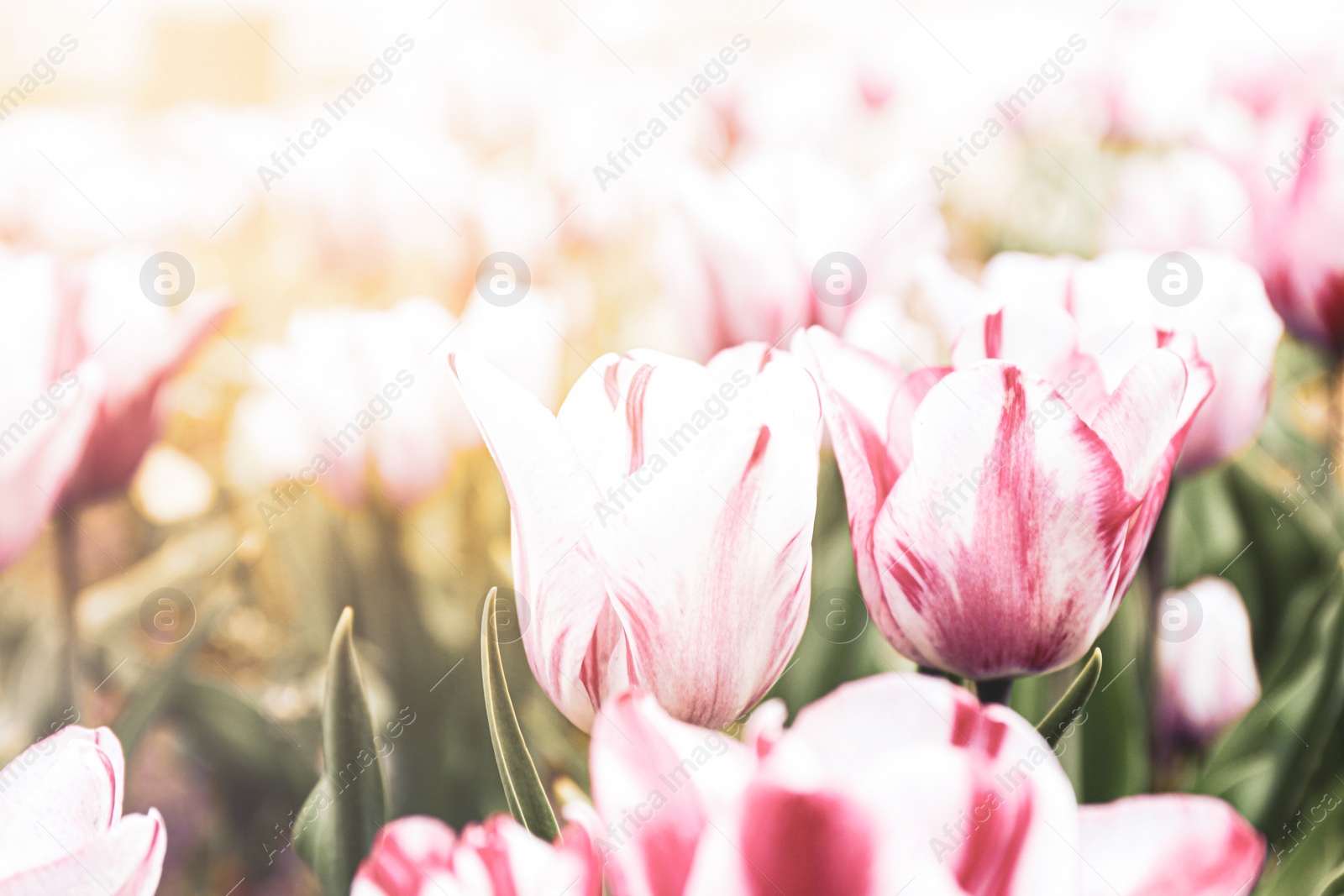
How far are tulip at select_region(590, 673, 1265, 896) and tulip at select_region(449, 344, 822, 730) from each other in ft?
0.17

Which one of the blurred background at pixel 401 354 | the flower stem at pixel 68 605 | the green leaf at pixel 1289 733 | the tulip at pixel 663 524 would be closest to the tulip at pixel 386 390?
the blurred background at pixel 401 354

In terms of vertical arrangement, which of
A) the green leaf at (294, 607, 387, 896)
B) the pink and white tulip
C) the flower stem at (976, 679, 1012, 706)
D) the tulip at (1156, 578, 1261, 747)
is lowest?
the tulip at (1156, 578, 1261, 747)

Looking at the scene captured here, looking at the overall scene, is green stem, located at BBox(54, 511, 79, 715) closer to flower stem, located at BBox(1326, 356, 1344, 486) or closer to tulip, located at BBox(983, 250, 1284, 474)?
tulip, located at BBox(983, 250, 1284, 474)

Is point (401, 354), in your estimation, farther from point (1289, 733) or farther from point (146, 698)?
point (1289, 733)

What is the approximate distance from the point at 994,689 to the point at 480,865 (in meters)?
0.16

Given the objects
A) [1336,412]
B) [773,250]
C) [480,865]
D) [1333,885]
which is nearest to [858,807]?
[480,865]

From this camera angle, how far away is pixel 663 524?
0.82 ft

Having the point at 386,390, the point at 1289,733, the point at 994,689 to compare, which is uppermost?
the point at 386,390

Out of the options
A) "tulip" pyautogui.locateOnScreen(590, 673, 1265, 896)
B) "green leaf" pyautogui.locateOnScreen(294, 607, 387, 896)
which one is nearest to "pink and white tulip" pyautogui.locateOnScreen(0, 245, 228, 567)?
"green leaf" pyautogui.locateOnScreen(294, 607, 387, 896)

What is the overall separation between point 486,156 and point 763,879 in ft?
2.75

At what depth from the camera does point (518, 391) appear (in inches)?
10.4

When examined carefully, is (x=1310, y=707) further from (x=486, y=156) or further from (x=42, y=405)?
(x=486, y=156)

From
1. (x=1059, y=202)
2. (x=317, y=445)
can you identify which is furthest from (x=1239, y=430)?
(x=1059, y=202)

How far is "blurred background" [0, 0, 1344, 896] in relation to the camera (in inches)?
16.9
